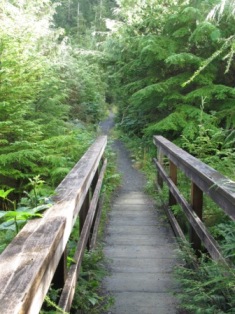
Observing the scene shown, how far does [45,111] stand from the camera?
921cm

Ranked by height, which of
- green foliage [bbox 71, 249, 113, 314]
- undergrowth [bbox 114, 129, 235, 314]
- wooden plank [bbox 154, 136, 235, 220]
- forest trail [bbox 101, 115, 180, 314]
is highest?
wooden plank [bbox 154, 136, 235, 220]

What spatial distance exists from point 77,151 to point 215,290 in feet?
20.1

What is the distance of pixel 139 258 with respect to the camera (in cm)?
412

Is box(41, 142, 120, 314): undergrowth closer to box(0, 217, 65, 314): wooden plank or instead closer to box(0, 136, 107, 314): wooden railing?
box(0, 136, 107, 314): wooden railing

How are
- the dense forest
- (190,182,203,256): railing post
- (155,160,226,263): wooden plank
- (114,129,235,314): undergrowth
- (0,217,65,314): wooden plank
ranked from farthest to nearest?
the dense forest
(190,182,203,256): railing post
(155,160,226,263): wooden plank
(114,129,235,314): undergrowth
(0,217,65,314): wooden plank

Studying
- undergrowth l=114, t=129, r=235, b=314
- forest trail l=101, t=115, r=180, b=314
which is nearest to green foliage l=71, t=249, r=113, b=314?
forest trail l=101, t=115, r=180, b=314

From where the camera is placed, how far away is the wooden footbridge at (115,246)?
1437 mm

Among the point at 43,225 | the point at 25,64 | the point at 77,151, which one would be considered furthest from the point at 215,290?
the point at 25,64

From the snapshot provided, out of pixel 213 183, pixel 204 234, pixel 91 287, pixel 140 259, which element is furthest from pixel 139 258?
pixel 213 183

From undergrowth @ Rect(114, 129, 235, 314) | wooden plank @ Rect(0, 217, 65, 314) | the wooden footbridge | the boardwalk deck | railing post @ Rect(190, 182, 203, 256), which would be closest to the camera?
wooden plank @ Rect(0, 217, 65, 314)

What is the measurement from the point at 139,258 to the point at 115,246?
50 centimetres

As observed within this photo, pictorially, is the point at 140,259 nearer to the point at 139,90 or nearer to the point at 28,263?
the point at 28,263

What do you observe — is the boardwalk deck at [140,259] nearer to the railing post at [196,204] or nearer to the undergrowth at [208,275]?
the undergrowth at [208,275]

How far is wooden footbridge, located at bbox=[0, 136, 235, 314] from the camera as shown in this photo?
1.44 m
